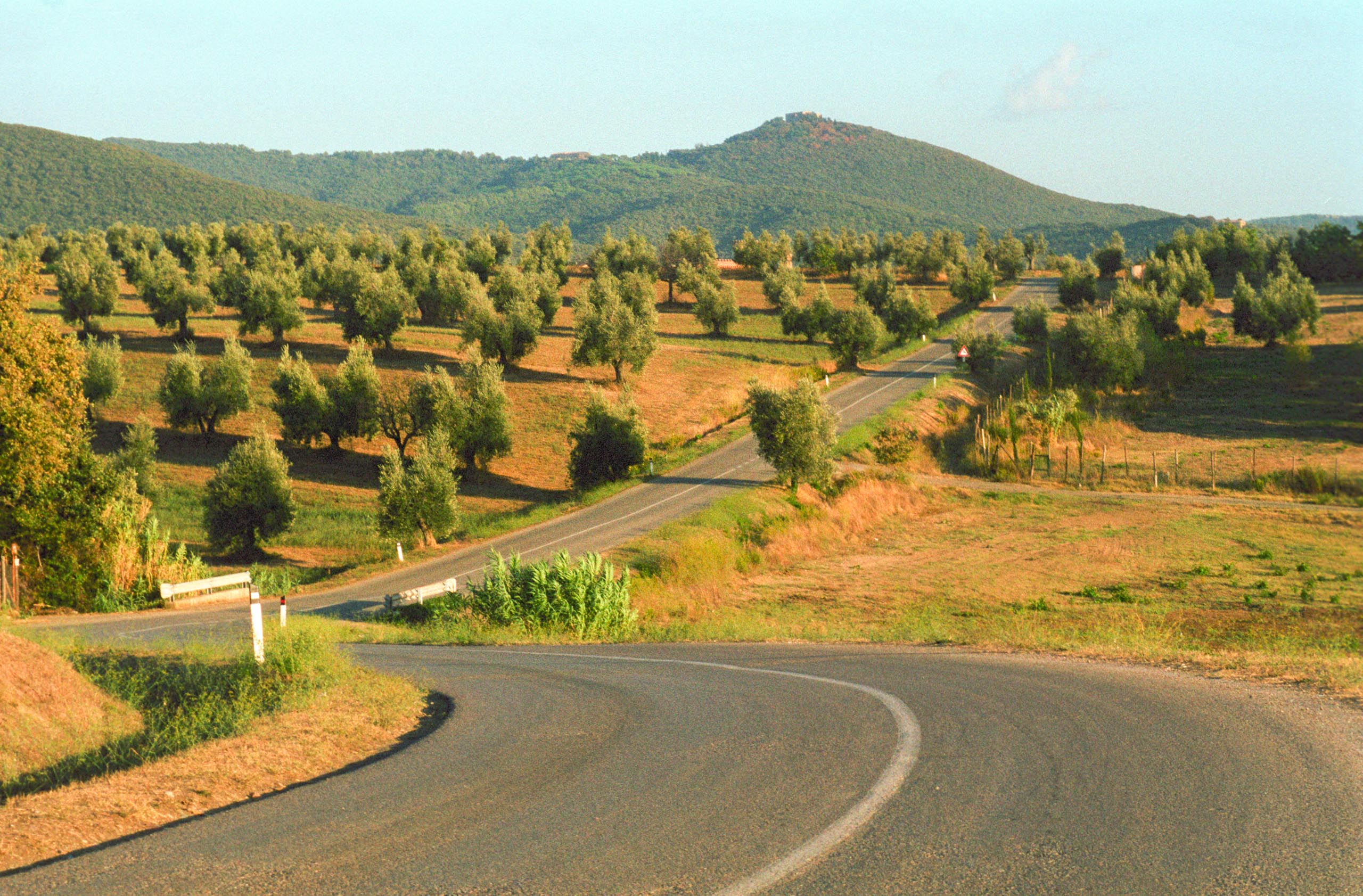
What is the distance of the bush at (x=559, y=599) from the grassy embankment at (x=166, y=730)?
Result: 1017 cm

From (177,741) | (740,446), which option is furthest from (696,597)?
(740,446)

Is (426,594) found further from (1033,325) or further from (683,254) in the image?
(683,254)

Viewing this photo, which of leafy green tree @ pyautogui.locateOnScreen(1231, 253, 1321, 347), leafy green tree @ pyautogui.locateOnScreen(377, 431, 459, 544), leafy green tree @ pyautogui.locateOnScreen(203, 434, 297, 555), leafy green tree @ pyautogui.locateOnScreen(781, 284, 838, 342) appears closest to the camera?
leafy green tree @ pyautogui.locateOnScreen(377, 431, 459, 544)

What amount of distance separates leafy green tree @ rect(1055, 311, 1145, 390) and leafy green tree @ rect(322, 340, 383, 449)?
4387 cm

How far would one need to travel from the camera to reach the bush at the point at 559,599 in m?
22.8

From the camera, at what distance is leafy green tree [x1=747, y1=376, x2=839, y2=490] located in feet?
137

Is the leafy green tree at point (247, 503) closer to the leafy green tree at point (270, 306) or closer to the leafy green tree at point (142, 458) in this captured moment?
the leafy green tree at point (142, 458)

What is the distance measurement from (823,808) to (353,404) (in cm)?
5054

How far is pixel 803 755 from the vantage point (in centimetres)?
752

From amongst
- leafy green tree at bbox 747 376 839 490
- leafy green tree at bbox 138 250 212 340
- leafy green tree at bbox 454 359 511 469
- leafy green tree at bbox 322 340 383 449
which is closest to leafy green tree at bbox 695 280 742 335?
leafy green tree at bbox 138 250 212 340

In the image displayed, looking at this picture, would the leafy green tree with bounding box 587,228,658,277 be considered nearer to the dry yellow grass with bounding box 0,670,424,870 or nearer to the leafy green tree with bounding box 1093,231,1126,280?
the leafy green tree with bounding box 1093,231,1126,280

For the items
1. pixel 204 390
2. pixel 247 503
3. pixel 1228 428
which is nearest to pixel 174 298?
pixel 204 390

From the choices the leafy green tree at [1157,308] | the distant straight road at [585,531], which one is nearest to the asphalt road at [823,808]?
the distant straight road at [585,531]

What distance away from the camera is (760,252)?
132 m
